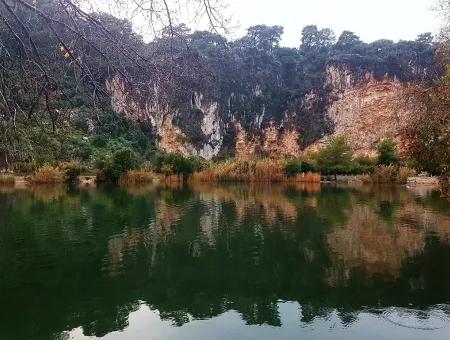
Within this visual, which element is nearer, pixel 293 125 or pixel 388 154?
pixel 388 154

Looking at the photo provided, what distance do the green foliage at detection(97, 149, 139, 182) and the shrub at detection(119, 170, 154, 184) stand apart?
0.32 meters

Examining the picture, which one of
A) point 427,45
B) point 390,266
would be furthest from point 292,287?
point 427,45

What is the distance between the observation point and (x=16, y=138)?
110 inches

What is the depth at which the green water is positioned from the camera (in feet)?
20.6

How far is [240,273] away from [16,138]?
6386 mm

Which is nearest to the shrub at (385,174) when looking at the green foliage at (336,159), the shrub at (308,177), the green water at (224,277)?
the green foliage at (336,159)

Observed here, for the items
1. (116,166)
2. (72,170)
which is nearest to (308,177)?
(116,166)

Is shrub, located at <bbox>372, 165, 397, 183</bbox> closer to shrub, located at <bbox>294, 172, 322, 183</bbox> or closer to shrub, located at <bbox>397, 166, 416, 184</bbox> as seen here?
shrub, located at <bbox>397, 166, 416, 184</bbox>

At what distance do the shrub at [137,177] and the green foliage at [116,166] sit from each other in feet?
1.04

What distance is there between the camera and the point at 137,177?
3431cm

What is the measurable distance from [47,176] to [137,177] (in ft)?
20.0

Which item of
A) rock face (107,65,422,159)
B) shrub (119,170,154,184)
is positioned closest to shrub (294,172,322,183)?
shrub (119,170,154,184)

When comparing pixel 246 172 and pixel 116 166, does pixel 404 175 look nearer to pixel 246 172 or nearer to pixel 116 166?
pixel 246 172

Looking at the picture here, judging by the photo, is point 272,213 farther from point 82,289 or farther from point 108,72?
point 108,72
